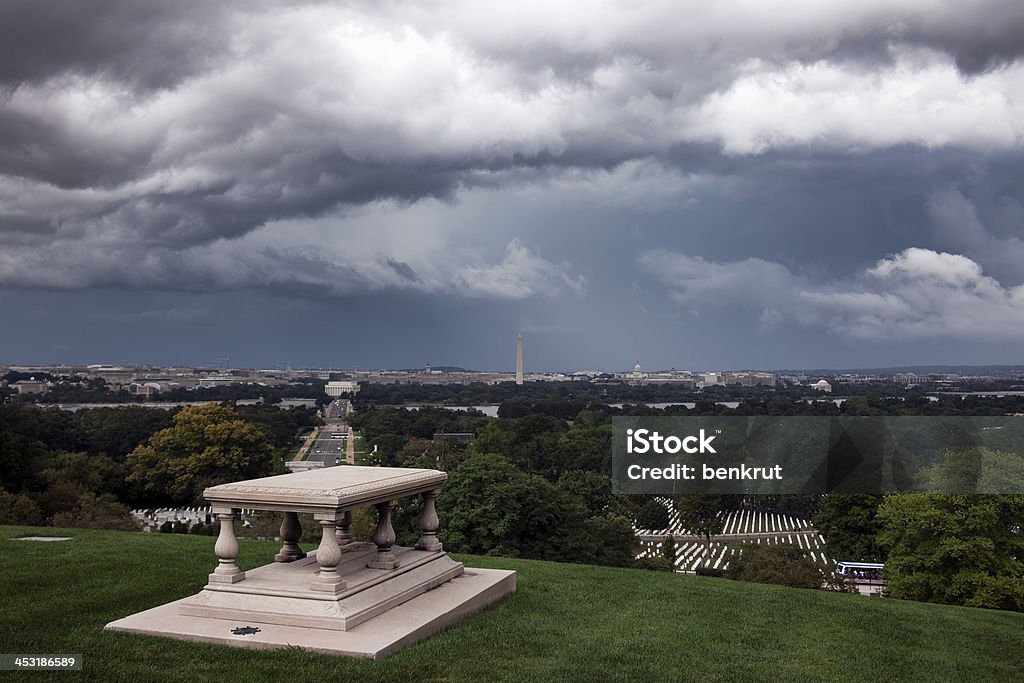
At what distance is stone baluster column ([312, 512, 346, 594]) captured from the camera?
7.96 meters

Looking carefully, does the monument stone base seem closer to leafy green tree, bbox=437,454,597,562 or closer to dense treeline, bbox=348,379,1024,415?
leafy green tree, bbox=437,454,597,562

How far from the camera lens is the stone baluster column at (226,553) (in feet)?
27.2

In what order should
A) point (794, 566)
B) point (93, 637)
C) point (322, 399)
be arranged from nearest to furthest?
1. point (93, 637)
2. point (794, 566)
3. point (322, 399)

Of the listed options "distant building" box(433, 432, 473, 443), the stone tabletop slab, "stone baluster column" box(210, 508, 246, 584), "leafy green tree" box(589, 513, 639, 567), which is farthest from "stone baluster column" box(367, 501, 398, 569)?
"distant building" box(433, 432, 473, 443)

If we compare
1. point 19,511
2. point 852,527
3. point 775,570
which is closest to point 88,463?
point 19,511

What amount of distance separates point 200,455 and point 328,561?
32.7 meters

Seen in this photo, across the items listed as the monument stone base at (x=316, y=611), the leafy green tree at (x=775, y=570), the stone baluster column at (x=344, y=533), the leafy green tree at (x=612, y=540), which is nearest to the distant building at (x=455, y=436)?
the leafy green tree at (x=612, y=540)

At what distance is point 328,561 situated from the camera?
800 cm

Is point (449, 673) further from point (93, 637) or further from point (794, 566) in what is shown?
point (794, 566)

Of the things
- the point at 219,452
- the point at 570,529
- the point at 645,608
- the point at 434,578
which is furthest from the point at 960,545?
the point at 219,452

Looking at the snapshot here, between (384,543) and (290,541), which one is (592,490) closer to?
(290,541)

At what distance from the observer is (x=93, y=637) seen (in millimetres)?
7203

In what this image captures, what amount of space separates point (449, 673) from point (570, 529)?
2183cm

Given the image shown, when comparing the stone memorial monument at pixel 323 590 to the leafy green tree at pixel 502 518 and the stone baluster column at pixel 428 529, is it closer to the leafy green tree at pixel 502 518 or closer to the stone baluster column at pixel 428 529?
the stone baluster column at pixel 428 529
